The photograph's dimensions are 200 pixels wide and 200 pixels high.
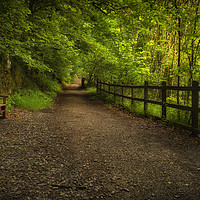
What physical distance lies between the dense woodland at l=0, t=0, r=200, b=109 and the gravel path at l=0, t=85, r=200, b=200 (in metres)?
2.75

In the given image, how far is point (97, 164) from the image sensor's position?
11.3 ft

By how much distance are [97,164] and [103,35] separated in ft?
40.6

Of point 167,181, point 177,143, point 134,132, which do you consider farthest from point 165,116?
point 167,181

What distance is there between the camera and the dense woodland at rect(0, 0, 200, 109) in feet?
19.7

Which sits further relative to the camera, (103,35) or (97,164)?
(103,35)

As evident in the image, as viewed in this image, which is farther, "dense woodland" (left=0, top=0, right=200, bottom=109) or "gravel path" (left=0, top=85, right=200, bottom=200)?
"dense woodland" (left=0, top=0, right=200, bottom=109)

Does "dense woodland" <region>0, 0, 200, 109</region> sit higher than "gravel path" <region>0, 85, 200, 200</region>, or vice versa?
"dense woodland" <region>0, 0, 200, 109</region>

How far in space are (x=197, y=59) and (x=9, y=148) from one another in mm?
5880

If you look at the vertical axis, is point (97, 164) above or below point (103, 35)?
below

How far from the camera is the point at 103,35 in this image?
1418 centimetres

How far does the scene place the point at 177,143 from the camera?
4.76 m

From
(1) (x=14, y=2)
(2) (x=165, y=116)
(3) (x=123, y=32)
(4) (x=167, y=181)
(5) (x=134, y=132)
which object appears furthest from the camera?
(3) (x=123, y=32)

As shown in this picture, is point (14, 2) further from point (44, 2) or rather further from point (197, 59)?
point (197, 59)

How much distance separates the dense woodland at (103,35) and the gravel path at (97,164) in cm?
275
